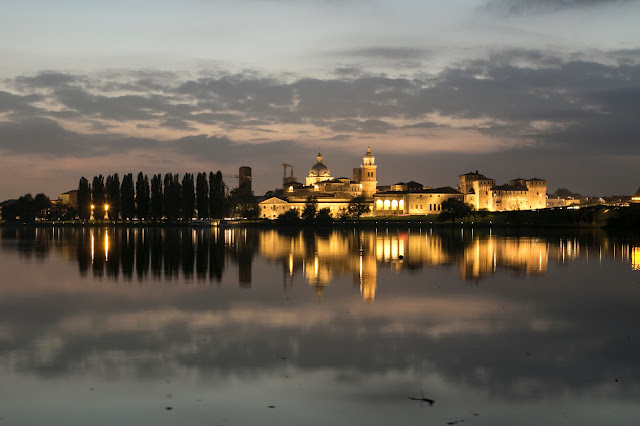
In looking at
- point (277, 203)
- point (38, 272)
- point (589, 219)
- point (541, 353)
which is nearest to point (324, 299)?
point (541, 353)

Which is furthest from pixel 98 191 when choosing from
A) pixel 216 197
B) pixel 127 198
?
pixel 216 197

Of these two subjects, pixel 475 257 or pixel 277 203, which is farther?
pixel 277 203

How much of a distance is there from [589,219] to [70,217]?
8712cm

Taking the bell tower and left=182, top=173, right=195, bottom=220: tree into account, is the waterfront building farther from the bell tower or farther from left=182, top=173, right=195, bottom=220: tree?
left=182, top=173, right=195, bottom=220: tree

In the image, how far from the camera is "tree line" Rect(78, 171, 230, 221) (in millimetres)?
85812

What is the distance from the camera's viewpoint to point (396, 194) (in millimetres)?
146000

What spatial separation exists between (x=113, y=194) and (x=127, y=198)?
2.59 meters

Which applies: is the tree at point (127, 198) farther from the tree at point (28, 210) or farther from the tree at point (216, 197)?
the tree at point (28, 210)

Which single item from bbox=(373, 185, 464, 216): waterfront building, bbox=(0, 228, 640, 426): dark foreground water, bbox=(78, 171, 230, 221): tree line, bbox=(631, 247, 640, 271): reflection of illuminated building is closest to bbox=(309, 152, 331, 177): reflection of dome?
bbox=(373, 185, 464, 216): waterfront building

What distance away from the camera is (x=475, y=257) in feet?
99.6

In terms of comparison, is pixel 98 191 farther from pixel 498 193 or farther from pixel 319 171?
pixel 498 193

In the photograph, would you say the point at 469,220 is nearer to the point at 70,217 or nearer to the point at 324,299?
the point at 70,217

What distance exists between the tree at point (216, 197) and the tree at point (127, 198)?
9.46 metres

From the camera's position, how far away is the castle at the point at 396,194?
5615 inches
